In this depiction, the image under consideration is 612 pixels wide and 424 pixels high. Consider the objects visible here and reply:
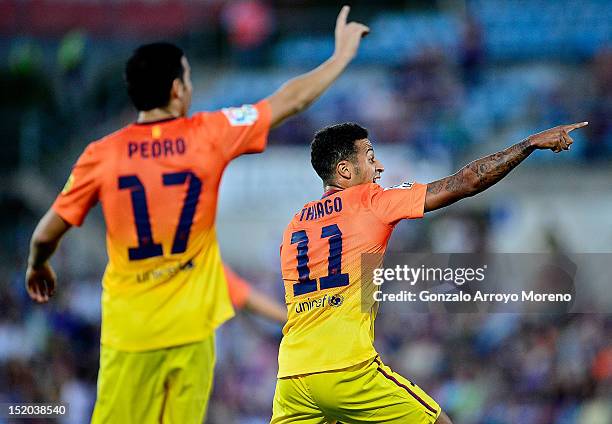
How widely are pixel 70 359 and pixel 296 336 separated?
7.50 metres

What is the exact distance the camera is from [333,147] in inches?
237

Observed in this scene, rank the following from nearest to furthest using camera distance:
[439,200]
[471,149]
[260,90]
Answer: [439,200], [471,149], [260,90]

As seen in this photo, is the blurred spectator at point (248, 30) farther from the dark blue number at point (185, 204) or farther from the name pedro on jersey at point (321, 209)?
the dark blue number at point (185, 204)

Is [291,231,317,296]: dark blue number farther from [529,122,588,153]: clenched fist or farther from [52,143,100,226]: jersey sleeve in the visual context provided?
[529,122,588,153]: clenched fist

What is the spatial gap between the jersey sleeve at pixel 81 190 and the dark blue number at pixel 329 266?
44.2 inches

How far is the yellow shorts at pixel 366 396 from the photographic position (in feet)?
18.5

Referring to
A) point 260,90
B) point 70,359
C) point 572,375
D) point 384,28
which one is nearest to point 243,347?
point 70,359

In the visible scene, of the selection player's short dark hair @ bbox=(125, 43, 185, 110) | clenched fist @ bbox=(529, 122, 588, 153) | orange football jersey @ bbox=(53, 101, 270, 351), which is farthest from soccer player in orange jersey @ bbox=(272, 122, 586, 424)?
player's short dark hair @ bbox=(125, 43, 185, 110)

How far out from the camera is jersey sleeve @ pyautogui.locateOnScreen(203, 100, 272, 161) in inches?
224

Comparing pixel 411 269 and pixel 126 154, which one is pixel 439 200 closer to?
pixel 126 154

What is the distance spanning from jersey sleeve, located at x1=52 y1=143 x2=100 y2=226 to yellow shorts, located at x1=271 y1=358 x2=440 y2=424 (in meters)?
1.42

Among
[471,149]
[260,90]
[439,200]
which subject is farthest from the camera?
[260,90]

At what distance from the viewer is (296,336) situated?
5816 mm

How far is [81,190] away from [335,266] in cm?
138
